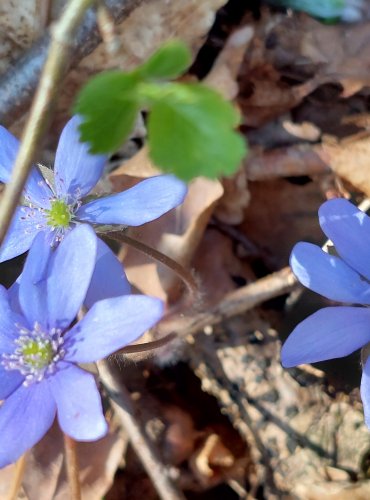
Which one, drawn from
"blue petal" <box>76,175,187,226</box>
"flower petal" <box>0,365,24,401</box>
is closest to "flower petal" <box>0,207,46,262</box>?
"blue petal" <box>76,175,187,226</box>

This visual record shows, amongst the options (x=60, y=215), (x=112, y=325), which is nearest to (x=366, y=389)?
(x=112, y=325)

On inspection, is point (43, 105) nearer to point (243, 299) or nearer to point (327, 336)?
point (327, 336)

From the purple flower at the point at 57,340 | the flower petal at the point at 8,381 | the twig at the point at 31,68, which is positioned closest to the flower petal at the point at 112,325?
the purple flower at the point at 57,340

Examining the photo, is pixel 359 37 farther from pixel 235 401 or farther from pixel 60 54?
pixel 60 54

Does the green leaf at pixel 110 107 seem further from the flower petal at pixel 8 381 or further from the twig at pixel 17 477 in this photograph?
the twig at pixel 17 477

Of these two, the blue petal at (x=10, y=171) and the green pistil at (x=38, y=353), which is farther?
the blue petal at (x=10, y=171)
